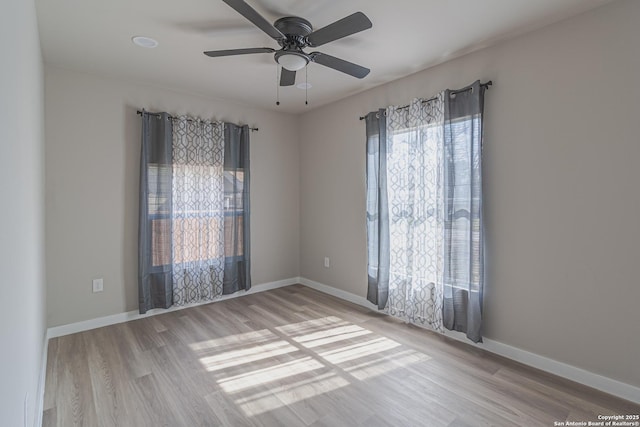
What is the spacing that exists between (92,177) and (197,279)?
5.21ft

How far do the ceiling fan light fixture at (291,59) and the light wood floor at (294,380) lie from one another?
2.38 metres

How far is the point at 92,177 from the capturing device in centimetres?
321

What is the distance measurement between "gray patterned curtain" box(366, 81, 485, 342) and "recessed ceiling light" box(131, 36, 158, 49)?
2.26m

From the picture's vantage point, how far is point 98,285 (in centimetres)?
326

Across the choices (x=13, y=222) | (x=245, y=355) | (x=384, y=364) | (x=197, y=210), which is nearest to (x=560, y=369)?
(x=384, y=364)

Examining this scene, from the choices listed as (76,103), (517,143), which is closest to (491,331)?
(517,143)

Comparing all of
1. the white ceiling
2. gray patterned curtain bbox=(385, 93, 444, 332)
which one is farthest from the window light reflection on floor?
the white ceiling

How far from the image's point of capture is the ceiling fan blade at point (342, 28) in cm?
185

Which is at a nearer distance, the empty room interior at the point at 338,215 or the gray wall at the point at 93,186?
the empty room interior at the point at 338,215

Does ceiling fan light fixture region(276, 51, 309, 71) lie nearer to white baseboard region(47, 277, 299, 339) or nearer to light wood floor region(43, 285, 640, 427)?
light wood floor region(43, 285, 640, 427)

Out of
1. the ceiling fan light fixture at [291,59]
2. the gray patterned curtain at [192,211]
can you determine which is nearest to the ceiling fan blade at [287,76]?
the ceiling fan light fixture at [291,59]

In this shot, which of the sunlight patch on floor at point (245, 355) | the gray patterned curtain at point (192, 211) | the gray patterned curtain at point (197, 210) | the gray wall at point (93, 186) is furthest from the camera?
the gray patterned curtain at point (197, 210)

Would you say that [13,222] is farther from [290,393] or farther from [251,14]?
[290,393]

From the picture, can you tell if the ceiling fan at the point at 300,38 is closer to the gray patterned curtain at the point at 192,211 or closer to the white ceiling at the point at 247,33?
the white ceiling at the point at 247,33
